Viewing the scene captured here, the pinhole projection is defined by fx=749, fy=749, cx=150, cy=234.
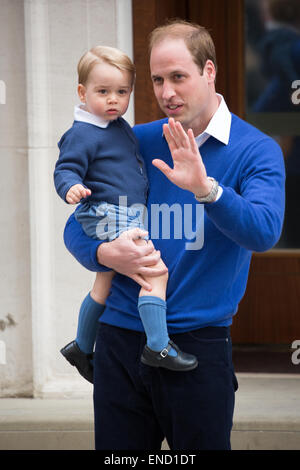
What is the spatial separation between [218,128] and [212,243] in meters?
0.34

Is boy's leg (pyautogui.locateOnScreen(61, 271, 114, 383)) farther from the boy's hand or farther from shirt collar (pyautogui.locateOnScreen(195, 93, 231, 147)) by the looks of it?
shirt collar (pyautogui.locateOnScreen(195, 93, 231, 147))

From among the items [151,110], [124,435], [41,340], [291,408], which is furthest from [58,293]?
[124,435]

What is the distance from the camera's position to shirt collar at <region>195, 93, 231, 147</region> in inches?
85.7

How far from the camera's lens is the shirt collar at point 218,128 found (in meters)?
2.18

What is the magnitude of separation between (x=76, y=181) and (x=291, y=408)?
2346 millimetres

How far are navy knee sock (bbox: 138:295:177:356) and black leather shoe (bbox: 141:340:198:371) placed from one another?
14mm

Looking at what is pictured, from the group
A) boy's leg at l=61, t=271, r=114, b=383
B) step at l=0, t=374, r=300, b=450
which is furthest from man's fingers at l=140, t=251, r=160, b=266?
step at l=0, t=374, r=300, b=450

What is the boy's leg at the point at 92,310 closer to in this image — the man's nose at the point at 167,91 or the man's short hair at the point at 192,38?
the man's nose at the point at 167,91

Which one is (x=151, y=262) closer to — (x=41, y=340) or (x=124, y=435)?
(x=124, y=435)

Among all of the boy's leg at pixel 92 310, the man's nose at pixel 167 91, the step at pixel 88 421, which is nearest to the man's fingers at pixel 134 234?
the boy's leg at pixel 92 310

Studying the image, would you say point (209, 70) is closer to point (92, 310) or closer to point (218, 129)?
point (218, 129)

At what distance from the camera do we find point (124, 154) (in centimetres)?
237

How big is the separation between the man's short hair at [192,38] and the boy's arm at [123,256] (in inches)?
21.2

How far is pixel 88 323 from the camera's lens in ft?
8.37
